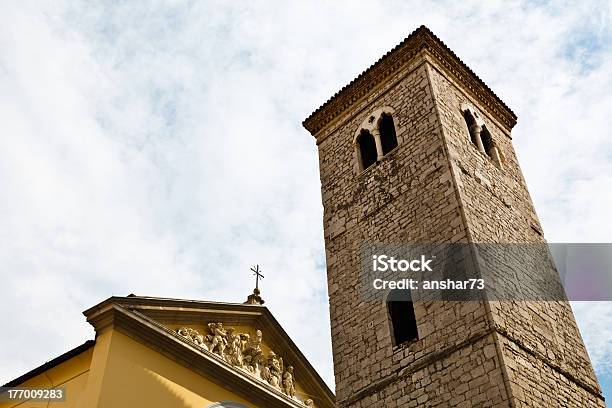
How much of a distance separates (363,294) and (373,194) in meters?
2.18

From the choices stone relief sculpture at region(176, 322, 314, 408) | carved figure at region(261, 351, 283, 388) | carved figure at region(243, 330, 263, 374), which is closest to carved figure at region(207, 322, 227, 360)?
stone relief sculpture at region(176, 322, 314, 408)

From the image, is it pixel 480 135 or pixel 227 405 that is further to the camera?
pixel 480 135

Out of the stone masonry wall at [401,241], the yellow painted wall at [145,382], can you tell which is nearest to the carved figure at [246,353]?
the yellow painted wall at [145,382]

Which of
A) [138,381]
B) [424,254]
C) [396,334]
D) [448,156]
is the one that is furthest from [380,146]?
[138,381]

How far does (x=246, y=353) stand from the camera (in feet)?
37.8

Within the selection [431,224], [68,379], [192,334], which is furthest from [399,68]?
[68,379]

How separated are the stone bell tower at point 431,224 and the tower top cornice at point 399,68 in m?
0.03

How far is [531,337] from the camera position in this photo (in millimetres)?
9891

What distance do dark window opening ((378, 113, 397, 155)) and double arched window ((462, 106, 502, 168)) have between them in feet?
5.35

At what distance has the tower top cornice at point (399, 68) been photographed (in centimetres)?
1370

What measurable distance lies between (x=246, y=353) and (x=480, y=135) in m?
7.03

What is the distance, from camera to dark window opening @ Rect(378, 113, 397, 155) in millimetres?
13109

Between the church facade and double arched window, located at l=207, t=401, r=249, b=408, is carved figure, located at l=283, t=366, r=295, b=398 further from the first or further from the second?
double arched window, located at l=207, t=401, r=249, b=408

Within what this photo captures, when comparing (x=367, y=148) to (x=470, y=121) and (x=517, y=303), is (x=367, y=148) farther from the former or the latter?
(x=517, y=303)
